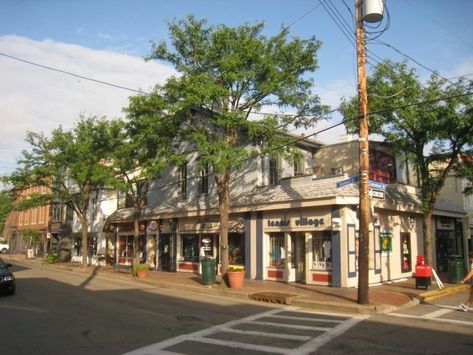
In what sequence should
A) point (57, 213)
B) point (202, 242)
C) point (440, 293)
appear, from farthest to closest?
1. point (57, 213)
2. point (202, 242)
3. point (440, 293)

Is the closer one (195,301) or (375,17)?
(375,17)

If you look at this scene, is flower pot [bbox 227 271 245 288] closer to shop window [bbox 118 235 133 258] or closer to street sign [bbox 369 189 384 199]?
street sign [bbox 369 189 384 199]

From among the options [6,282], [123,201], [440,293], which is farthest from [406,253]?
[123,201]

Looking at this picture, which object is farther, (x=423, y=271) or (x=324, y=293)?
(x=423, y=271)

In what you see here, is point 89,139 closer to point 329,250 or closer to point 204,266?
point 204,266

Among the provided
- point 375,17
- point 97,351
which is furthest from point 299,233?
point 97,351

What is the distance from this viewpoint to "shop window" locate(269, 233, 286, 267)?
2053 cm

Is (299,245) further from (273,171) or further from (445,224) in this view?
(445,224)

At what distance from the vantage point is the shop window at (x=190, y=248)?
25.2 meters

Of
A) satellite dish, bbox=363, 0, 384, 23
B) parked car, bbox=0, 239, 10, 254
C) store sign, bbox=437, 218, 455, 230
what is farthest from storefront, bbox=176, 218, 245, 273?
parked car, bbox=0, 239, 10, 254

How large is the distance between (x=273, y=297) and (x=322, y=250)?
4.79 metres

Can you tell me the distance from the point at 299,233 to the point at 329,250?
192 centimetres

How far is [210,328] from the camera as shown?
10352mm

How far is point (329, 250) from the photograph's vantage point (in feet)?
61.4
